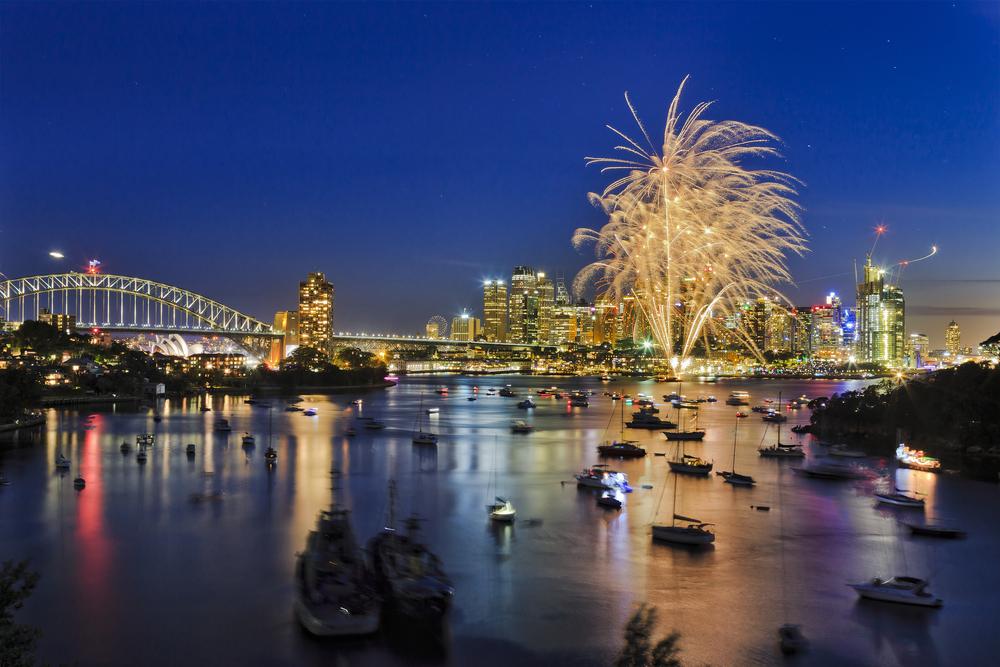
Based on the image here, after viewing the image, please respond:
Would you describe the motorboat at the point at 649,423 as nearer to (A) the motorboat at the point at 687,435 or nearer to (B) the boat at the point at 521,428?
(A) the motorboat at the point at 687,435

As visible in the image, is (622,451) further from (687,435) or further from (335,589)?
(335,589)

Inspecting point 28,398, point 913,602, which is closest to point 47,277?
point 28,398

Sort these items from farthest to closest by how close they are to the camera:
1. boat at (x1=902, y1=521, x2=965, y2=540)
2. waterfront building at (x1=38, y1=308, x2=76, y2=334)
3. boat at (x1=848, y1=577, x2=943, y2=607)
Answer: waterfront building at (x1=38, y1=308, x2=76, y2=334)
boat at (x1=902, y1=521, x2=965, y2=540)
boat at (x1=848, y1=577, x2=943, y2=607)

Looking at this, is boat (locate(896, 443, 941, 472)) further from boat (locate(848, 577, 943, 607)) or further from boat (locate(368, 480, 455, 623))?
boat (locate(368, 480, 455, 623))

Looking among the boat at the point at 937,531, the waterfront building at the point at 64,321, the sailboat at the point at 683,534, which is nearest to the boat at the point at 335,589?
the sailboat at the point at 683,534

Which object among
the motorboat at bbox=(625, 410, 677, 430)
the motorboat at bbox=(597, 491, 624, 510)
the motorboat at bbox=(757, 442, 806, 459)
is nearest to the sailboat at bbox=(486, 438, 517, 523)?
the motorboat at bbox=(597, 491, 624, 510)

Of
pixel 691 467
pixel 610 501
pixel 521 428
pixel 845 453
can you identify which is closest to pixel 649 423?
pixel 521 428

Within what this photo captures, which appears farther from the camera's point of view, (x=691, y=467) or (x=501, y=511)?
(x=691, y=467)
